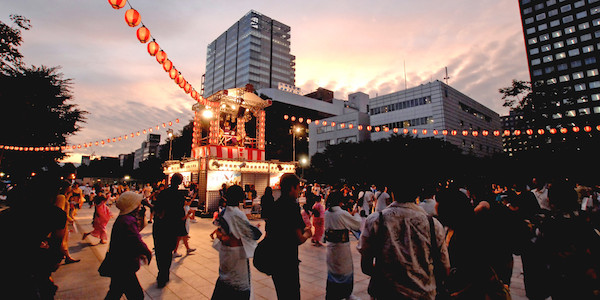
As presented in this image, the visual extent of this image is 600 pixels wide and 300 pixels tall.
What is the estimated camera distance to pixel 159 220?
459 centimetres

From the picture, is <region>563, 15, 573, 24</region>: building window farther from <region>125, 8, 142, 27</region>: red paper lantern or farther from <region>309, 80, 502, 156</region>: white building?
<region>125, 8, 142, 27</region>: red paper lantern

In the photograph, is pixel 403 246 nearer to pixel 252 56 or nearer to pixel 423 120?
pixel 423 120

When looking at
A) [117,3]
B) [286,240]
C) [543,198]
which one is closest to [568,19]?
[543,198]

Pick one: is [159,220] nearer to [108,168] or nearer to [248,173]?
[248,173]

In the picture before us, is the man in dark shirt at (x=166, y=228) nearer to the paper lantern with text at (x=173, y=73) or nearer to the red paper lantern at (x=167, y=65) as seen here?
the red paper lantern at (x=167, y=65)

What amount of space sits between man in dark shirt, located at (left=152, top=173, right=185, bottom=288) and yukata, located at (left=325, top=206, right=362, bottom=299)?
2.65 m

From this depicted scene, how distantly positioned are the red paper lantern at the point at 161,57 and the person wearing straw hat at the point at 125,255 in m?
5.97

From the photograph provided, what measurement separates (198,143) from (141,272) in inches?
523

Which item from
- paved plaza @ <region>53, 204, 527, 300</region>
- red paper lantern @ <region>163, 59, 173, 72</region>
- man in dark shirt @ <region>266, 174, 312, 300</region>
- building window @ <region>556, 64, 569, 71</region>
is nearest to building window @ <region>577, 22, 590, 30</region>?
building window @ <region>556, 64, 569, 71</region>

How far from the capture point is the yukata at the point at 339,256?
11.4ft

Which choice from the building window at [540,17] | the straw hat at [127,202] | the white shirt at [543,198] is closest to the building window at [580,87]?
the building window at [540,17]

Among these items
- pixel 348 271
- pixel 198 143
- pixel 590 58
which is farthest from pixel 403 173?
Result: pixel 590 58

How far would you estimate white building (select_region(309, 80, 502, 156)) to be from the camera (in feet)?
135

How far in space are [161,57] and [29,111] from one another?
1809 centimetres
